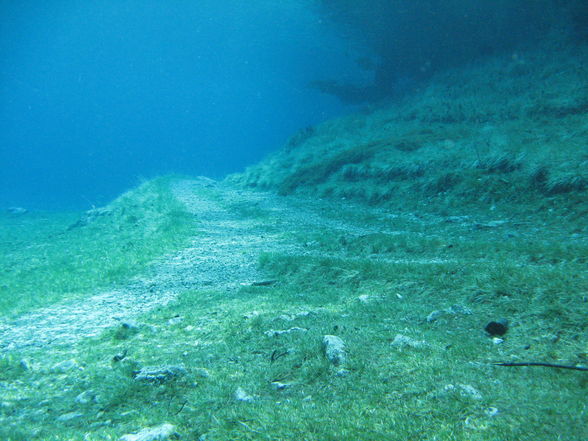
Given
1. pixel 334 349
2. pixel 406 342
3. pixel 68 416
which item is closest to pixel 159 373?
pixel 68 416

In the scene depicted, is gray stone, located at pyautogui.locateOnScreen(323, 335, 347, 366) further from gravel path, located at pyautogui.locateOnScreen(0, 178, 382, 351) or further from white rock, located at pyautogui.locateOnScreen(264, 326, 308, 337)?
gravel path, located at pyautogui.locateOnScreen(0, 178, 382, 351)

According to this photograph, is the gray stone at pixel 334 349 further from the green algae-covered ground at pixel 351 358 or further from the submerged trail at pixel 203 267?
the submerged trail at pixel 203 267

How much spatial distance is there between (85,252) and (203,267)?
8.08 meters

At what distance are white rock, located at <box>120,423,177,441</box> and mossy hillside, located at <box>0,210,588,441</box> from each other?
0.16 meters

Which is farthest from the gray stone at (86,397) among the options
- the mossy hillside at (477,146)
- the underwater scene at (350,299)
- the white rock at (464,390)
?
the mossy hillside at (477,146)

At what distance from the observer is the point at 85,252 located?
16.7 m

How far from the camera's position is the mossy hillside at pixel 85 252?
434 inches

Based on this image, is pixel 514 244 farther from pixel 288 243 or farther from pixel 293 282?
pixel 288 243

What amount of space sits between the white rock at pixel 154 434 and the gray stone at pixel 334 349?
2.24 meters

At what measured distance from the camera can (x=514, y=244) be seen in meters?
9.34

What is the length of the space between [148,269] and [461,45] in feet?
140

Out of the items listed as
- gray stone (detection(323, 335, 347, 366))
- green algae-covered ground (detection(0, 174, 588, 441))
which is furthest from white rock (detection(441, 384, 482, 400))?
gray stone (detection(323, 335, 347, 366))

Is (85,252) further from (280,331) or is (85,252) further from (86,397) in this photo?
(280,331)

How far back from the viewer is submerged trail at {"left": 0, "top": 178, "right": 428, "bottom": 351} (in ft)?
26.5
